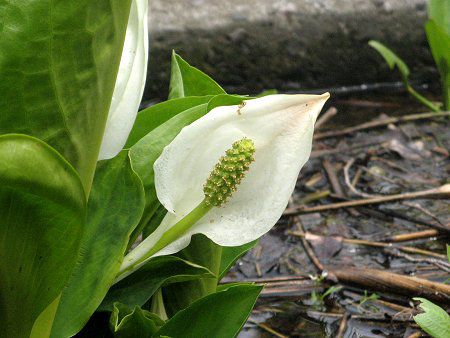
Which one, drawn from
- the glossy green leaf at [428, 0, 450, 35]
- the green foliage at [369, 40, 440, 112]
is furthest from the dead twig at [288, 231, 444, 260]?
the glossy green leaf at [428, 0, 450, 35]

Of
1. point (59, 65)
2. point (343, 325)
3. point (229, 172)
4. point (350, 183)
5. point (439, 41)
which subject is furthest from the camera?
point (439, 41)

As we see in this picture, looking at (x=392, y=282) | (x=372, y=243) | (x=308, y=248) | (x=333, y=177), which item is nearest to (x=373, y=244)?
(x=372, y=243)

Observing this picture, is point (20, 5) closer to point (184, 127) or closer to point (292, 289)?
point (184, 127)

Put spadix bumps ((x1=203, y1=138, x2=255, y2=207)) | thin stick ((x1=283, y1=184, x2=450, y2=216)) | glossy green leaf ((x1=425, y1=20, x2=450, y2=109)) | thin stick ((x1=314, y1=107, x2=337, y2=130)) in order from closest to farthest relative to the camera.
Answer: spadix bumps ((x1=203, y1=138, x2=255, y2=207)), thin stick ((x1=283, y1=184, x2=450, y2=216)), glossy green leaf ((x1=425, y1=20, x2=450, y2=109)), thin stick ((x1=314, y1=107, x2=337, y2=130))

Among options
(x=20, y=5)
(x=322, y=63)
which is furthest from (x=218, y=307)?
(x=322, y=63)

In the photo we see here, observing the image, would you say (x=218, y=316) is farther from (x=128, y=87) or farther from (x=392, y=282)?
(x=392, y=282)

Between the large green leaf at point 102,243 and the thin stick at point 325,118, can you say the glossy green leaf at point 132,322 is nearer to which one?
the large green leaf at point 102,243

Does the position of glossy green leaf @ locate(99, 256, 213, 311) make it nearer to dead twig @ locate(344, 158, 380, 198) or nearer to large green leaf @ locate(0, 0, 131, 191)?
large green leaf @ locate(0, 0, 131, 191)
